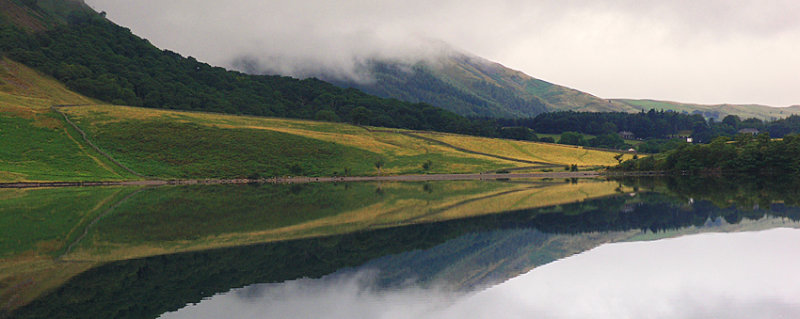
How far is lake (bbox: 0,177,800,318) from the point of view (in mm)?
19500

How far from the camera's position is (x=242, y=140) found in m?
135

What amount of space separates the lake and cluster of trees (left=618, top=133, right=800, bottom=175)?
2895 inches

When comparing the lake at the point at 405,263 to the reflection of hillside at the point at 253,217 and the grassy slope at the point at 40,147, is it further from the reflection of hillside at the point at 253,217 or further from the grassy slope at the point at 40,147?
the grassy slope at the point at 40,147

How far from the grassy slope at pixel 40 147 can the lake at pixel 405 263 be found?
56.3m

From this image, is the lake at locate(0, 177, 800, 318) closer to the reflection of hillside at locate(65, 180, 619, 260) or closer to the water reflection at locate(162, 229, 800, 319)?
the water reflection at locate(162, 229, 800, 319)

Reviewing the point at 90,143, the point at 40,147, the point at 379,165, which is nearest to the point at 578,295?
the point at 379,165

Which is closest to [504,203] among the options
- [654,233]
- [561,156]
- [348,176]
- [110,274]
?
[654,233]

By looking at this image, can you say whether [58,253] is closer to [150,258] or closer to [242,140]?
[150,258]

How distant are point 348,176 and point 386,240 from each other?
8973 centimetres

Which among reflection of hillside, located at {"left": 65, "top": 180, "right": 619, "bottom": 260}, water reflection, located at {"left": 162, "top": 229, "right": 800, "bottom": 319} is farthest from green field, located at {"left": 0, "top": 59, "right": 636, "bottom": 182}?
water reflection, located at {"left": 162, "top": 229, "right": 800, "bottom": 319}

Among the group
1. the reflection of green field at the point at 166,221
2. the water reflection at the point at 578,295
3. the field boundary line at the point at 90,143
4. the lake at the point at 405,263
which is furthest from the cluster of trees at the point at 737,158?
the field boundary line at the point at 90,143

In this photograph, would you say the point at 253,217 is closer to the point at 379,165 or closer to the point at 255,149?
the point at 379,165

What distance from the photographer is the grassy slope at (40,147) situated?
321 feet

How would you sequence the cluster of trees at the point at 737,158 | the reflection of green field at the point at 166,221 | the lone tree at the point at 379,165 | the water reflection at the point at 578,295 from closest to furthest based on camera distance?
1. the water reflection at the point at 578,295
2. the reflection of green field at the point at 166,221
3. the cluster of trees at the point at 737,158
4. the lone tree at the point at 379,165
